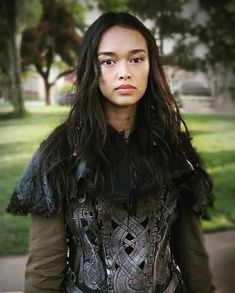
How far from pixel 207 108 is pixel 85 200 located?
1120 millimetres

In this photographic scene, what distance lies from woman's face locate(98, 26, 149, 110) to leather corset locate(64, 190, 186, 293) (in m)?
0.25

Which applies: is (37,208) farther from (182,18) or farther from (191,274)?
(182,18)

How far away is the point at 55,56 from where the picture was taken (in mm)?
1926

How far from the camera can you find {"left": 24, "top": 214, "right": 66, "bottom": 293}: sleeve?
107 cm

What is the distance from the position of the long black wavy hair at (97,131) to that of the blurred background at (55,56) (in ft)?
2.44

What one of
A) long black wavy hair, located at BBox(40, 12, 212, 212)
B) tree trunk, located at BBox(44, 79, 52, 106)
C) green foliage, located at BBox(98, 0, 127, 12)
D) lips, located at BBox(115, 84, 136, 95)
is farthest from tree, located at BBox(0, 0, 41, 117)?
lips, located at BBox(115, 84, 136, 95)

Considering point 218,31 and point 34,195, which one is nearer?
point 34,195

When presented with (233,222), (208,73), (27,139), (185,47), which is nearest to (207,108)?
(208,73)

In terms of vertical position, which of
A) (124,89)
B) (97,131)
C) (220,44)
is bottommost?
(97,131)

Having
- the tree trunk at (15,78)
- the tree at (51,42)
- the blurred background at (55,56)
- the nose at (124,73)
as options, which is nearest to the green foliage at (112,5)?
the blurred background at (55,56)

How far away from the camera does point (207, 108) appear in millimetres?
2041

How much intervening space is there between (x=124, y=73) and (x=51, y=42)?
95cm

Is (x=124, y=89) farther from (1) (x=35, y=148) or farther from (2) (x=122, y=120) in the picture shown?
(1) (x=35, y=148)

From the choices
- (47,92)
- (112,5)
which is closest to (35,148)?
(47,92)
